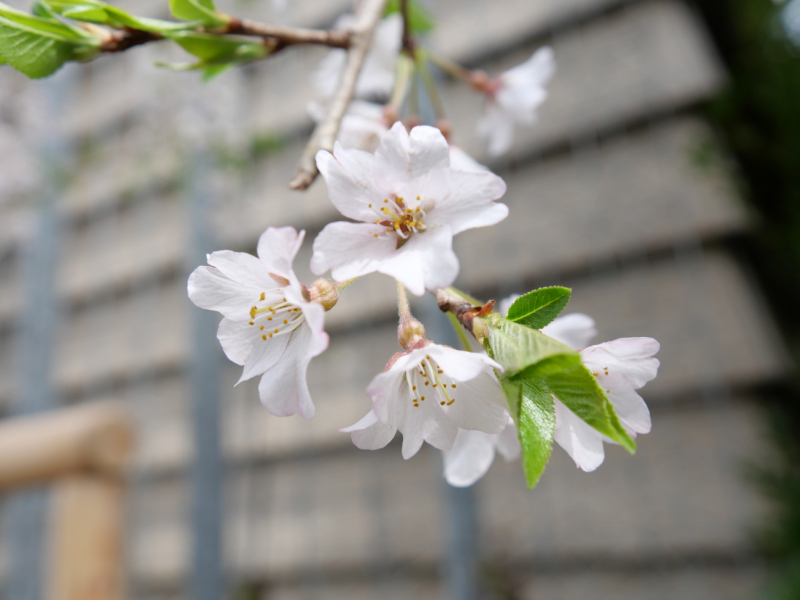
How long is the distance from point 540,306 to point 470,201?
0.06 m

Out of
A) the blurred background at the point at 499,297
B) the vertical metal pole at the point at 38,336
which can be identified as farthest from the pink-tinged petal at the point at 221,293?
the vertical metal pole at the point at 38,336

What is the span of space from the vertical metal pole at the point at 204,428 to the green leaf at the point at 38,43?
3.90 feet

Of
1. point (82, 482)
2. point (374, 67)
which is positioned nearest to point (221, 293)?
point (374, 67)

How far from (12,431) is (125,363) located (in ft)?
2.99

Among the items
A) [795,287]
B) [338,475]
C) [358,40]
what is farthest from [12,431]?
[795,287]

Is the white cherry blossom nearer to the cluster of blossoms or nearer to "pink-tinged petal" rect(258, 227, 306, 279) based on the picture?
the cluster of blossoms

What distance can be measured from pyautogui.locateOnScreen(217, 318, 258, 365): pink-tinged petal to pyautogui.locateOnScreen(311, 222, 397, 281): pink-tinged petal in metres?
0.07

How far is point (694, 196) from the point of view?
107 cm

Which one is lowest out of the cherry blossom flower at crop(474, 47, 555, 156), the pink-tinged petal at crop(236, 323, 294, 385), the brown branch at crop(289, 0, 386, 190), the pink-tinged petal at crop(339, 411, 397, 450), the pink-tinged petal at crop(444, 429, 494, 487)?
the pink-tinged petal at crop(444, 429, 494, 487)

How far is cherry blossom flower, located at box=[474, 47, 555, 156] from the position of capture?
1.79 feet

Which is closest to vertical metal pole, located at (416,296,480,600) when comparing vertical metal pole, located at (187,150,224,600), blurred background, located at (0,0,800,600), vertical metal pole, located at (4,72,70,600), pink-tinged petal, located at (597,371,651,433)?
blurred background, located at (0,0,800,600)

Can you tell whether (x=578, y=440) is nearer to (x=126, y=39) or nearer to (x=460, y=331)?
(x=460, y=331)

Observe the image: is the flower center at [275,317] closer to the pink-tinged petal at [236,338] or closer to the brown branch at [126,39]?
the pink-tinged petal at [236,338]

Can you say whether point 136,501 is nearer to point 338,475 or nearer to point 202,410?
point 202,410
